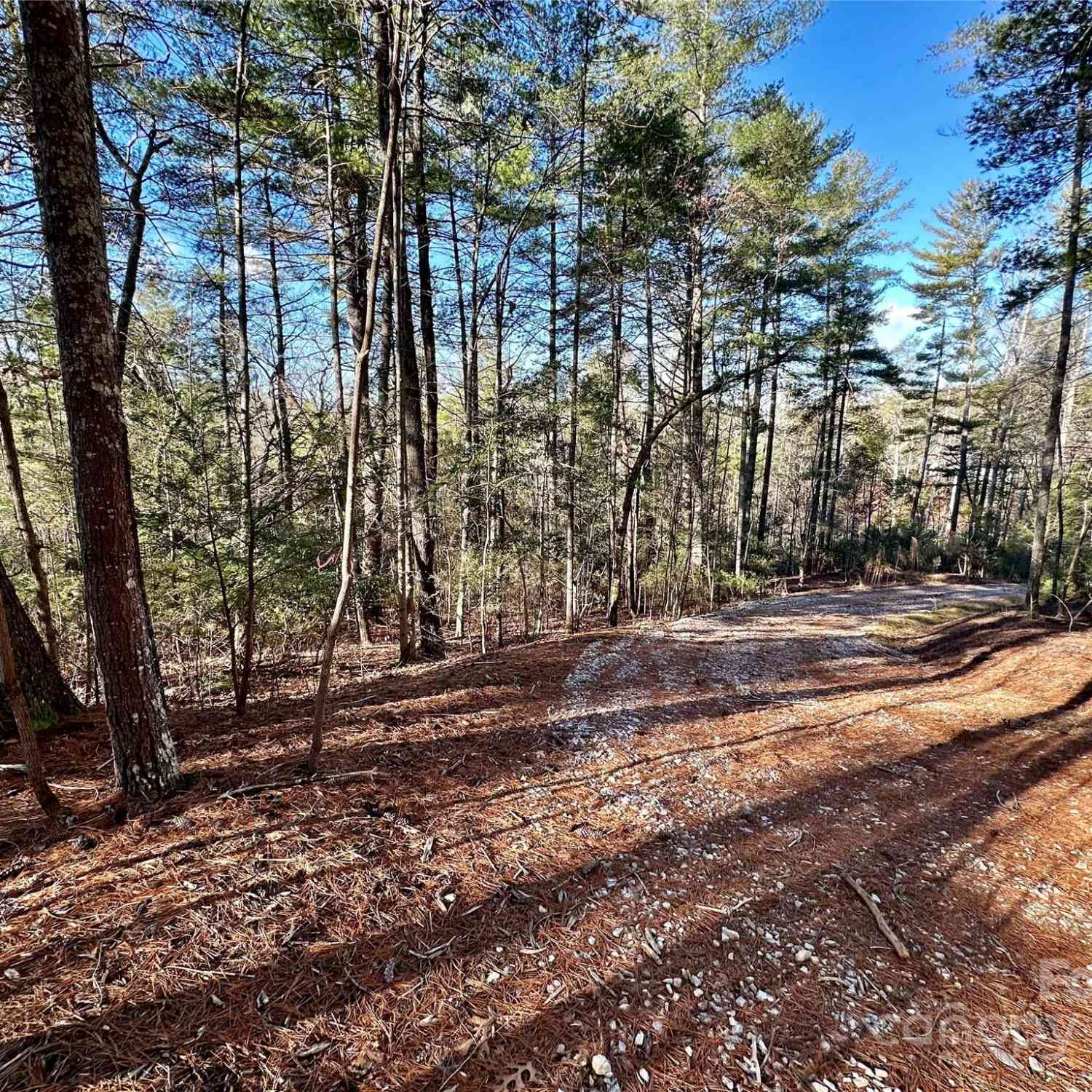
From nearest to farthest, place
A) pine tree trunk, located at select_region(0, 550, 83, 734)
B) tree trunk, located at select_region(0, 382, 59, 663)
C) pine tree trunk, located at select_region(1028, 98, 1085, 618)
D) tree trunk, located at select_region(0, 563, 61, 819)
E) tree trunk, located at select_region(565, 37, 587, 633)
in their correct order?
tree trunk, located at select_region(0, 563, 61, 819) < tree trunk, located at select_region(0, 382, 59, 663) < pine tree trunk, located at select_region(0, 550, 83, 734) < tree trunk, located at select_region(565, 37, 587, 633) < pine tree trunk, located at select_region(1028, 98, 1085, 618)

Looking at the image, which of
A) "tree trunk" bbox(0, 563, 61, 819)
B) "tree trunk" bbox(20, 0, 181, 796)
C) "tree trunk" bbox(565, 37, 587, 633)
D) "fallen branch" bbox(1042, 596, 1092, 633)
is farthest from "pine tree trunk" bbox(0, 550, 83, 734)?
"fallen branch" bbox(1042, 596, 1092, 633)

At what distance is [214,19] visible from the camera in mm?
4449

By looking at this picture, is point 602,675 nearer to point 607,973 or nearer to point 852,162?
point 607,973

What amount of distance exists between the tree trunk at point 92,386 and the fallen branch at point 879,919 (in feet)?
11.9

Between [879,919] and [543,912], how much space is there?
5.47 feet

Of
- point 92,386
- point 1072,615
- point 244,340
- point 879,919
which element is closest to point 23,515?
point 244,340

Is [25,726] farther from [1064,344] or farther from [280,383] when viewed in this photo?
[1064,344]

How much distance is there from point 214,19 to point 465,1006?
7.47m

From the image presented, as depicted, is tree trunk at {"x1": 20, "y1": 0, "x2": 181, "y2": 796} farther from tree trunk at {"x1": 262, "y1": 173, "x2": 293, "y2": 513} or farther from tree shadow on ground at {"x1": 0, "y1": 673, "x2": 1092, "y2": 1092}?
tree trunk at {"x1": 262, "y1": 173, "x2": 293, "y2": 513}

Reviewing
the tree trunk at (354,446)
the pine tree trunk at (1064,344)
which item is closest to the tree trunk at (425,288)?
the tree trunk at (354,446)

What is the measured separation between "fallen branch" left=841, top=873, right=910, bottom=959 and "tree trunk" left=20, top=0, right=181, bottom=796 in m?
3.64

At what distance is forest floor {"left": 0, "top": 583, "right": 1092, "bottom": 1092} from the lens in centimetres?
159

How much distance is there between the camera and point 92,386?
2291 millimetres

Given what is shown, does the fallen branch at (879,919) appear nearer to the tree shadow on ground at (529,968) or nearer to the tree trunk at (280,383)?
the tree shadow on ground at (529,968)
